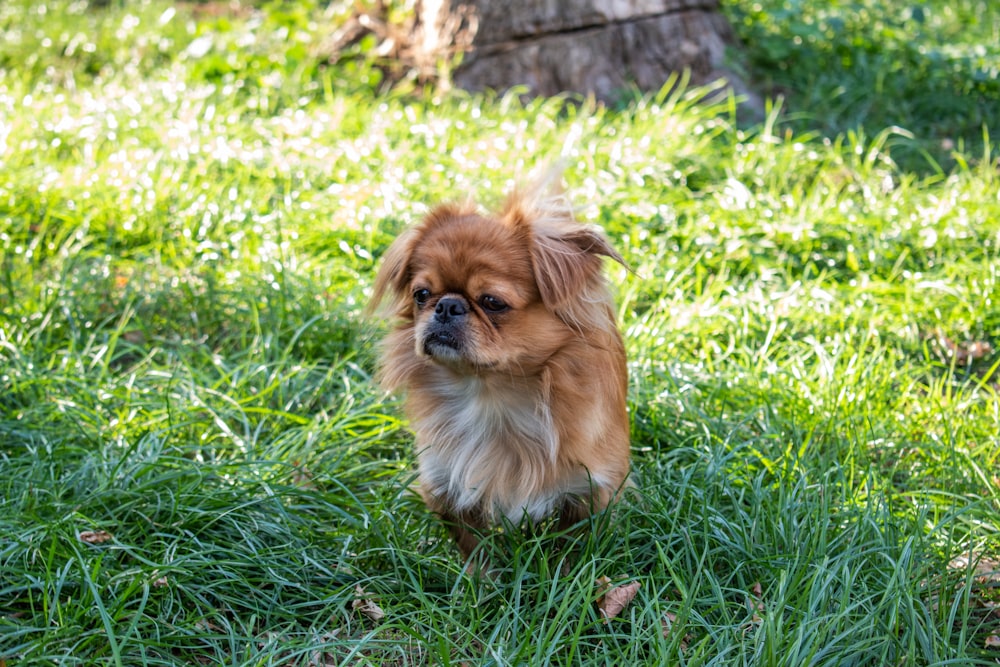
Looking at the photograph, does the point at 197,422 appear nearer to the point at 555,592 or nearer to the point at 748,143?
the point at 555,592

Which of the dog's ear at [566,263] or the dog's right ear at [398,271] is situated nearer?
the dog's ear at [566,263]

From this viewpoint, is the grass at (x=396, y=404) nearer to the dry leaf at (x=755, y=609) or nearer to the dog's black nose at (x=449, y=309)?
the dry leaf at (x=755, y=609)

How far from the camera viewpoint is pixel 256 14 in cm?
767

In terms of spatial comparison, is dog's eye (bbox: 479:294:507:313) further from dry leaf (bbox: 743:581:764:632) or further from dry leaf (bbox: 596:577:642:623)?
dry leaf (bbox: 743:581:764:632)

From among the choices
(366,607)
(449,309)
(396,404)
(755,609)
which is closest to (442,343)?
(449,309)

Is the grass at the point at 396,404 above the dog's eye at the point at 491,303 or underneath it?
underneath

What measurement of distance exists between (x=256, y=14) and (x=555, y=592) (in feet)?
21.0

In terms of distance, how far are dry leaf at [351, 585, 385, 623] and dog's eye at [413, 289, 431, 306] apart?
816mm

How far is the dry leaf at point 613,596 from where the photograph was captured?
2.58 metres

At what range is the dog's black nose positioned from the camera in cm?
255

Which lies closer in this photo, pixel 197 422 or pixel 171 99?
pixel 197 422

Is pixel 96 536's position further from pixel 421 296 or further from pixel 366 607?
pixel 421 296

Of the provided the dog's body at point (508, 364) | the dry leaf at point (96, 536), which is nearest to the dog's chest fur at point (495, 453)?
the dog's body at point (508, 364)

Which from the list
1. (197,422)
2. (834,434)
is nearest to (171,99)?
(197,422)
